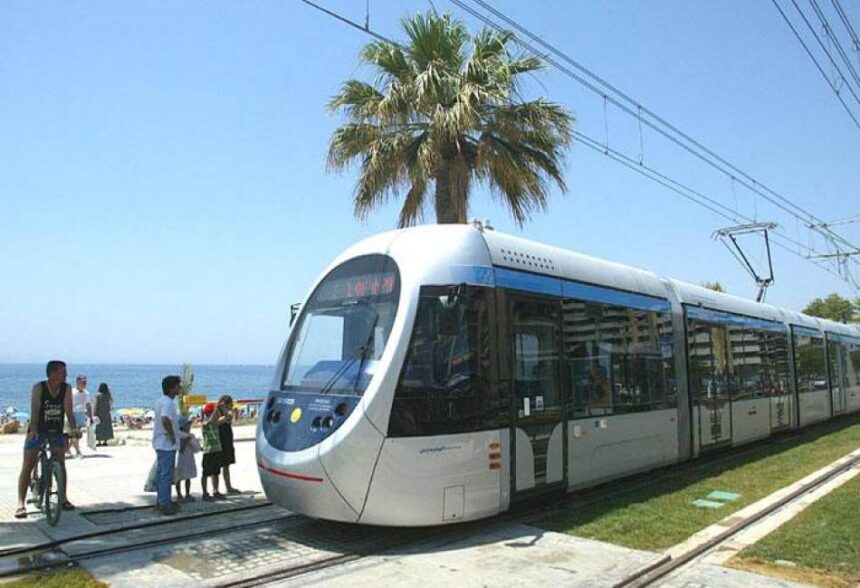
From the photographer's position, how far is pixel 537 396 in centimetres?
888

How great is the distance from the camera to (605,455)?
1017 centimetres

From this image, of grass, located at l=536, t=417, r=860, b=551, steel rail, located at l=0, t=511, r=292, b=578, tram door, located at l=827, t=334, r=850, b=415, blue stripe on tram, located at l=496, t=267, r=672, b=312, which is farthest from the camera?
tram door, located at l=827, t=334, r=850, b=415

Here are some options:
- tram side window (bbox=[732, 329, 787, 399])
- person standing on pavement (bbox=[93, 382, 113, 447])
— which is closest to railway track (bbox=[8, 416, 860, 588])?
tram side window (bbox=[732, 329, 787, 399])

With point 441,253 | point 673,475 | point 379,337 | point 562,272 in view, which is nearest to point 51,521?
point 379,337

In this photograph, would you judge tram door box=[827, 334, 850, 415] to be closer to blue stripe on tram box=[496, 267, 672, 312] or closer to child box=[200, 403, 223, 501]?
blue stripe on tram box=[496, 267, 672, 312]

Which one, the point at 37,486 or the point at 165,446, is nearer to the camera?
the point at 37,486

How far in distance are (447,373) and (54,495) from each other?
4877 millimetres

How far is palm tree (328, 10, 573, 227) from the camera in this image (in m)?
14.1

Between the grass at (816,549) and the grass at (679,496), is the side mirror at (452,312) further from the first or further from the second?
the grass at (816,549)

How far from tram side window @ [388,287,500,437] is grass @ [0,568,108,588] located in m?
2.93

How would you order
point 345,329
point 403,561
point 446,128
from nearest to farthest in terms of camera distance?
1. point 403,561
2. point 345,329
3. point 446,128

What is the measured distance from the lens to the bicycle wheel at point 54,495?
26.9 feet

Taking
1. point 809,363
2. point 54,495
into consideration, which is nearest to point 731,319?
point 809,363

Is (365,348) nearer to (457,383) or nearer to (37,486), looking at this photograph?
(457,383)
